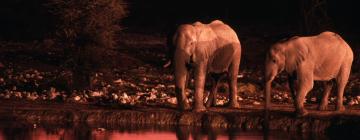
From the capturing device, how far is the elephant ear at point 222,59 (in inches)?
1110

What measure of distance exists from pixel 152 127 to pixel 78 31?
669 cm

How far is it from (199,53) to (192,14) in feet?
93.9

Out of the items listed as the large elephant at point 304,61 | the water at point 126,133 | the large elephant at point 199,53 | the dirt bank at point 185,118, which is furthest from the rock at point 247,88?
the water at point 126,133

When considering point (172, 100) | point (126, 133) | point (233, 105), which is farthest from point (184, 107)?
point (126, 133)

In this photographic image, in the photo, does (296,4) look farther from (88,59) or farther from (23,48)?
(88,59)

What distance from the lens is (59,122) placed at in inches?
1040

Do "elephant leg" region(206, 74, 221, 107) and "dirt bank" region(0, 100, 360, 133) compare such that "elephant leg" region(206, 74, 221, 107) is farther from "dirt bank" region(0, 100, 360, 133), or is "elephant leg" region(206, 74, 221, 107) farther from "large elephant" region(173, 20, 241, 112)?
"dirt bank" region(0, 100, 360, 133)

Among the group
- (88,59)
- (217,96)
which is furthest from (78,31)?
(217,96)

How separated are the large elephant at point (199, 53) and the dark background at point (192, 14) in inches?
686

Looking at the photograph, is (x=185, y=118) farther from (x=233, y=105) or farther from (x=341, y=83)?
(x=341, y=83)

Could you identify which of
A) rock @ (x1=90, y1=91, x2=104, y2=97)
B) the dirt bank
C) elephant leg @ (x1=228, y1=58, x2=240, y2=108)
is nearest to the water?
the dirt bank

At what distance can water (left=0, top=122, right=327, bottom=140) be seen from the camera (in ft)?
79.8

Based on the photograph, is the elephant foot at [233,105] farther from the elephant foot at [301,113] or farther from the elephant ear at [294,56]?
the elephant foot at [301,113]

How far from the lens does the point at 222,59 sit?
28609mm
